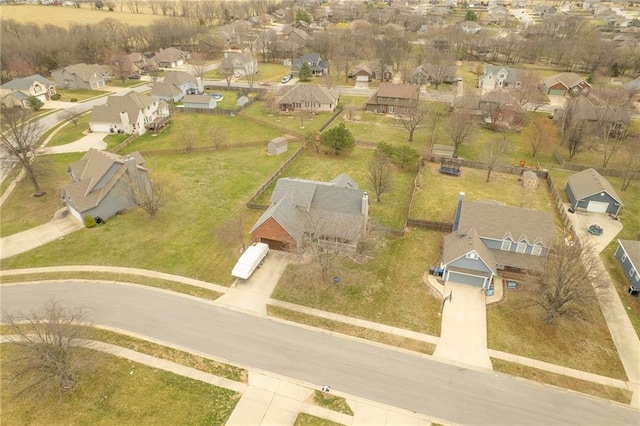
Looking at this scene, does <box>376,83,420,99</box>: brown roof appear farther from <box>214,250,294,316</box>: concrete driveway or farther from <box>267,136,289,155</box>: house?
<box>214,250,294,316</box>: concrete driveway

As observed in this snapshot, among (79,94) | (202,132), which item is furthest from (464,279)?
(79,94)

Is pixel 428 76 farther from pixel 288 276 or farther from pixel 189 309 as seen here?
pixel 189 309

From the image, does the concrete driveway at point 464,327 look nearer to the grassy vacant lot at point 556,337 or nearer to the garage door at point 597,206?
the grassy vacant lot at point 556,337

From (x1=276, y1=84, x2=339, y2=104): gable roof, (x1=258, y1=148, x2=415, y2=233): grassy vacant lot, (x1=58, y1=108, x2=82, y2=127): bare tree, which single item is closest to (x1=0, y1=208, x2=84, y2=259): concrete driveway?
(x1=258, y1=148, x2=415, y2=233): grassy vacant lot

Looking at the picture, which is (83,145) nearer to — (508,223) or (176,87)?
(176,87)

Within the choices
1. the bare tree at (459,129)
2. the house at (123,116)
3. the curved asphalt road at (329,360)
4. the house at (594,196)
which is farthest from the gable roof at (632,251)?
the house at (123,116)
